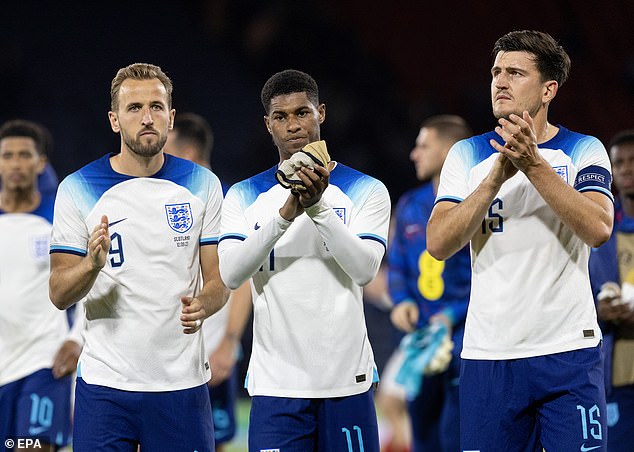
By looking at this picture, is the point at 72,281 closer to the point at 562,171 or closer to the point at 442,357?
the point at 562,171

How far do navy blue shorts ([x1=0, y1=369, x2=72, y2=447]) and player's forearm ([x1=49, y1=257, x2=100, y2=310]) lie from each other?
6.42 feet

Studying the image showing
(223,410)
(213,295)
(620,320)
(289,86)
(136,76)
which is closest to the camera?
(289,86)

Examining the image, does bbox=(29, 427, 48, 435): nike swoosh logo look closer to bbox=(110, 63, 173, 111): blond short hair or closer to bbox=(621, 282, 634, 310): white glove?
bbox=(110, 63, 173, 111): blond short hair

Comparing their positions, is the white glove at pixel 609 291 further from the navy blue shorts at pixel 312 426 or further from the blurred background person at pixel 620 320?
the navy blue shorts at pixel 312 426

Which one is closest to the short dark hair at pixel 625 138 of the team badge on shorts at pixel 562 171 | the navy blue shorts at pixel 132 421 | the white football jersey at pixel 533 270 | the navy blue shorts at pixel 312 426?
the white football jersey at pixel 533 270

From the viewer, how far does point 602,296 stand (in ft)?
19.0

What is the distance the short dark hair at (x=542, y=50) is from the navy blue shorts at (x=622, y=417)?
102 inches

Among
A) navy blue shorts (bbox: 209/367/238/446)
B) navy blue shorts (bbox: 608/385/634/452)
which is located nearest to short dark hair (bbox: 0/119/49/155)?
navy blue shorts (bbox: 209/367/238/446)

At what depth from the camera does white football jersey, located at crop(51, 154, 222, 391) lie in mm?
4559

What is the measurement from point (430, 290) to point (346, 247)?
3.48m

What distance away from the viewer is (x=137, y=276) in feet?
15.0

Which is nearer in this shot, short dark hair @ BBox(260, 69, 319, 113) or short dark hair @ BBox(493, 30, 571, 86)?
short dark hair @ BBox(493, 30, 571, 86)

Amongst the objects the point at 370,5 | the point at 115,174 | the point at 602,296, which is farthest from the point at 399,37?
the point at 115,174

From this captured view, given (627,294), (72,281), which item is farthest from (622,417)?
(72,281)
